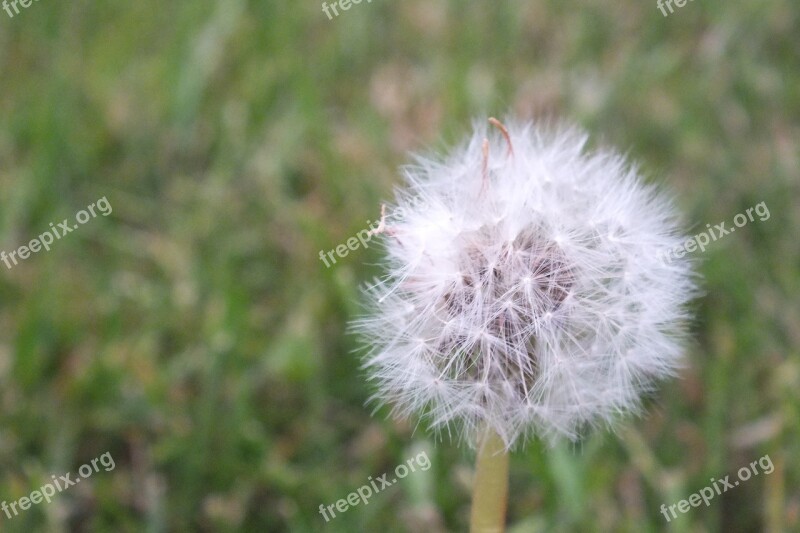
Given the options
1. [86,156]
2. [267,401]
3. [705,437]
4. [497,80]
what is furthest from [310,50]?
[705,437]

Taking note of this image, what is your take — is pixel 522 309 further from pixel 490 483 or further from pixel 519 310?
pixel 490 483

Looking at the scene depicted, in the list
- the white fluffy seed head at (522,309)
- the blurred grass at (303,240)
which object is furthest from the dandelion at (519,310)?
the blurred grass at (303,240)

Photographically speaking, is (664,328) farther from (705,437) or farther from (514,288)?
(705,437)

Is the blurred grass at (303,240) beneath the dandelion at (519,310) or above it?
above

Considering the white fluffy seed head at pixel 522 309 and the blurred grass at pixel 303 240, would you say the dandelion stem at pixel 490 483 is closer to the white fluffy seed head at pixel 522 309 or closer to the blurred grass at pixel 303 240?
the white fluffy seed head at pixel 522 309

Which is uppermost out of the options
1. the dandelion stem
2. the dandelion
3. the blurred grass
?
the blurred grass

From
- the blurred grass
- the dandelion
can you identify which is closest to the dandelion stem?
the dandelion

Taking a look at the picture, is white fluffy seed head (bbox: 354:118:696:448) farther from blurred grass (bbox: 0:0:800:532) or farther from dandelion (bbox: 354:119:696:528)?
blurred grass (bbox: 0:0:800:532)
